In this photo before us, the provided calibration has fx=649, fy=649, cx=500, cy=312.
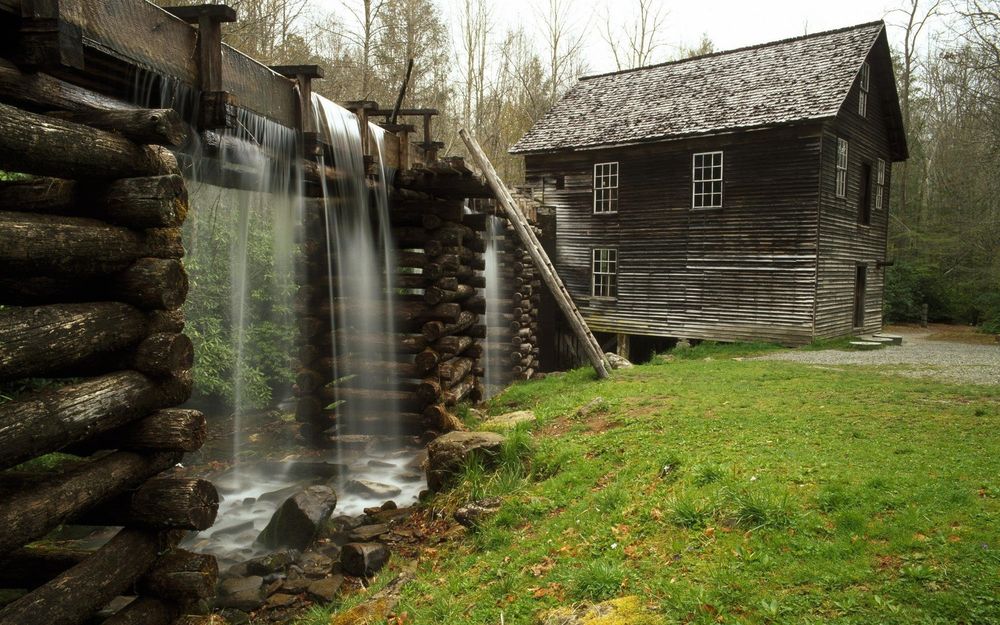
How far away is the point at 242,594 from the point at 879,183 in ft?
81.4

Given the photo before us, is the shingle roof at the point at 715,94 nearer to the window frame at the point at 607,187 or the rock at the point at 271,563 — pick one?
the window frame at the point at 607,187

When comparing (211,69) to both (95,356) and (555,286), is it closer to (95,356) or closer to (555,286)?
(95,356)

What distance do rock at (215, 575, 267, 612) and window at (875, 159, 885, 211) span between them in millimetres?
24124

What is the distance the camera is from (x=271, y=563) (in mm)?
6227

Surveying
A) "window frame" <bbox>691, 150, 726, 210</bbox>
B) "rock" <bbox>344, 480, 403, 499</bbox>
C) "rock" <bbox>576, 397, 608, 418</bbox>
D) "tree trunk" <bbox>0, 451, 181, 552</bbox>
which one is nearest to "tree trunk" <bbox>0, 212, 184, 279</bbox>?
"tree trunk" <bbox>0, 451, 181, 552</bbox>

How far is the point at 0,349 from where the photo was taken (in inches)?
131

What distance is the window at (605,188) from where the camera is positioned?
22.0m

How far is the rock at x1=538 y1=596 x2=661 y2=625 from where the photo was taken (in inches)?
157

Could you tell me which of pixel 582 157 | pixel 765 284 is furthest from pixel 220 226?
pixel 765 284

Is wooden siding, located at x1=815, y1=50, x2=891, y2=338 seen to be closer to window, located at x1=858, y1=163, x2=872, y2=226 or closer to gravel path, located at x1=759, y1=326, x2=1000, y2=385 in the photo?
window, located at x1=858, y1=163, x2=872, y2=226

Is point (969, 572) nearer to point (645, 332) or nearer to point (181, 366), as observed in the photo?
point (181, 366)

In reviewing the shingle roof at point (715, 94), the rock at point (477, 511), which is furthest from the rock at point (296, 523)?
the shingle roof at point (715, 94)

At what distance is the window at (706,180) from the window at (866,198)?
609 centimetres

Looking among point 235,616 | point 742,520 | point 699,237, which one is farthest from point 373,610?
point 699,237
